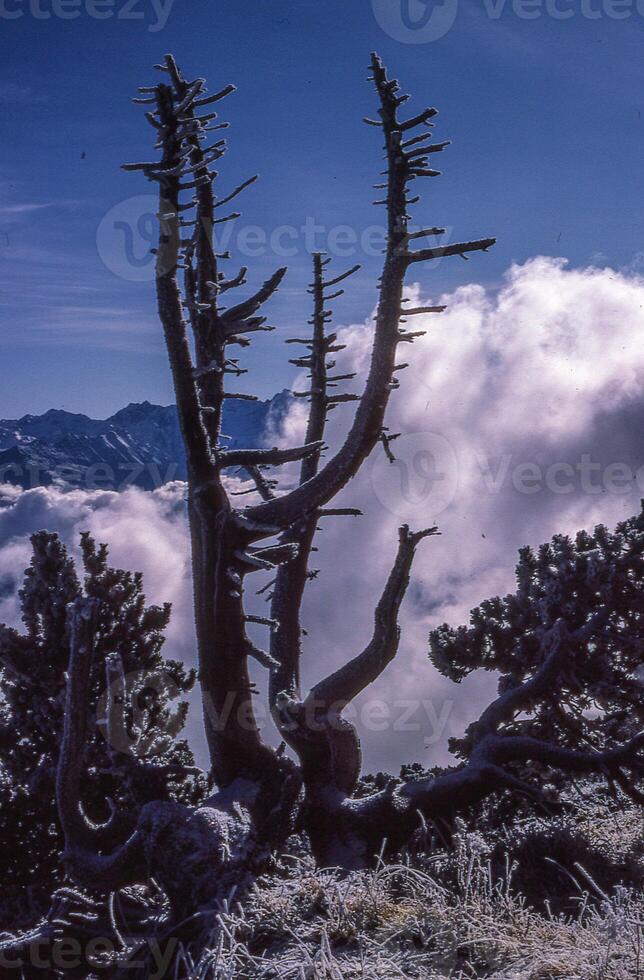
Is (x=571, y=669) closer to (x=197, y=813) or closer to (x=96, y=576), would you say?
(x=197, y=813)

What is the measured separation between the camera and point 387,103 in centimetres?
935

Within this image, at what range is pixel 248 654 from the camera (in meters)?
9.18

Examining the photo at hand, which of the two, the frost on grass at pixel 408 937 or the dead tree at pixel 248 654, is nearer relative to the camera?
the frost on grass at pixel 408 937

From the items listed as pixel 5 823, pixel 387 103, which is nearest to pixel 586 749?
pixel 5 823

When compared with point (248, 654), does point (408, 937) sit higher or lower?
lower

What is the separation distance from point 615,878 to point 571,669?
3.10 metres

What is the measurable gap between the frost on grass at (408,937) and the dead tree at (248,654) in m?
1.17

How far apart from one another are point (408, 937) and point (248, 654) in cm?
426

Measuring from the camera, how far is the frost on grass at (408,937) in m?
4.59

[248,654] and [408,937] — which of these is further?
[248,654]

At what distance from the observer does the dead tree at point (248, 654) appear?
7797 mm

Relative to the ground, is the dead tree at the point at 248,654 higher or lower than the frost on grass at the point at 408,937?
higher

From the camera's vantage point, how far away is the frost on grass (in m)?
4.59

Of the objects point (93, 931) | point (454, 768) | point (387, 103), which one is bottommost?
point (93, 931)
